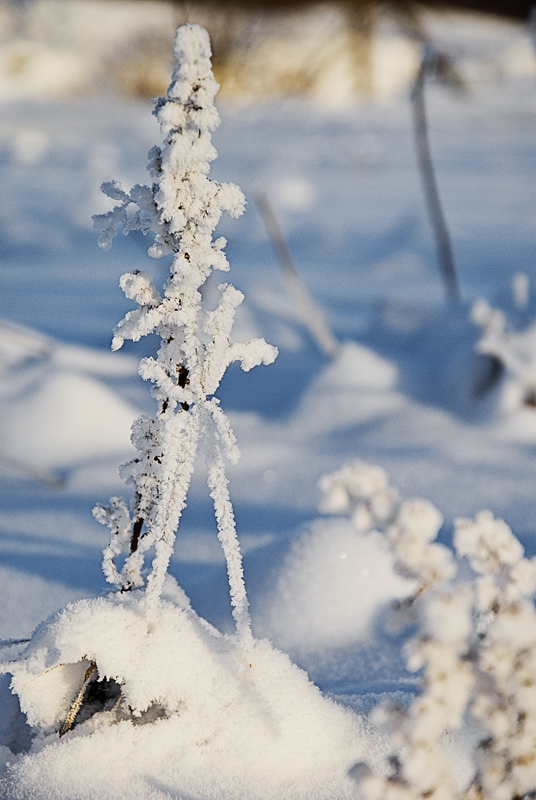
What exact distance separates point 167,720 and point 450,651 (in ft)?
1.28

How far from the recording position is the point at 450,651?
51cm

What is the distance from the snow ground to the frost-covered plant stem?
12.8 inches

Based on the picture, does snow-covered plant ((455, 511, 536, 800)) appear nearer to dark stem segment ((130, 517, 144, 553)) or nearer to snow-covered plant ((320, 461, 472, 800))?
snow-covered plant ((320, 461, 472, 800))

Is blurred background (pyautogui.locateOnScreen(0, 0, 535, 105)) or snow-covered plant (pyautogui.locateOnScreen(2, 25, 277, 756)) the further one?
blurred background (pyautogui.locateOnScreen(0, 0, 535, 105))

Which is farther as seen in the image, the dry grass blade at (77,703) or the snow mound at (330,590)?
the snow mound at (330,590)

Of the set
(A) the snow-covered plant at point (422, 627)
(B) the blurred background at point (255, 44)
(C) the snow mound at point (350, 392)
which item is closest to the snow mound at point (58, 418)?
(C) the snow mound at point (350, 392)

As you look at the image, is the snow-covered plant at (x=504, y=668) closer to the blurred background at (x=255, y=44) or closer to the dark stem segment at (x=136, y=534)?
the dark stem segment at (x=136, y=534)

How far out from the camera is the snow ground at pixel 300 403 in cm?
115

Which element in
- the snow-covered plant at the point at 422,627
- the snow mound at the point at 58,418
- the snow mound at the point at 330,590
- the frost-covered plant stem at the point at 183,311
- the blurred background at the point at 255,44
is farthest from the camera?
the blurred background at the point at 255,44

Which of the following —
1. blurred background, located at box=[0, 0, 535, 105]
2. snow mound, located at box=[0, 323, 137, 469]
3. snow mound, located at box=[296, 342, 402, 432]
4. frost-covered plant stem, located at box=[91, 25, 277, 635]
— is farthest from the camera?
blurred background, located at box=[0, 0, 535, 105]

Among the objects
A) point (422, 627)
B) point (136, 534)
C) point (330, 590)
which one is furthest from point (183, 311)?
point (330, 590)

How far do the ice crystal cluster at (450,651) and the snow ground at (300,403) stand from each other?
1.09 feet

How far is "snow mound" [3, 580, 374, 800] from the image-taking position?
742mm

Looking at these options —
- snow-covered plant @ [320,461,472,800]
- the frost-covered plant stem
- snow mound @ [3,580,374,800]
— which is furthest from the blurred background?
snow-covered plant @ [320,461,472,800]
